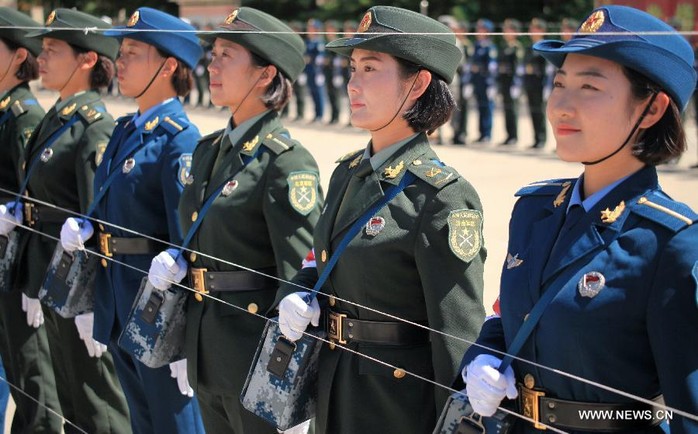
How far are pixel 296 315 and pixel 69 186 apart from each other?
2048 millimetres

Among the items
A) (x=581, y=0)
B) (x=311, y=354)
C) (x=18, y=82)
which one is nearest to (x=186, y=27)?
(x=18, y=82)

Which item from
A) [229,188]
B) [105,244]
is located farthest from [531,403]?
[105,244]

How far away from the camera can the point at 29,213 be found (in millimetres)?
4648

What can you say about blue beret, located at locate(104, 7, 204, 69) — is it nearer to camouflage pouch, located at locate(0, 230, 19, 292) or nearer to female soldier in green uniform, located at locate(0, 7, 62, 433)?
female soldier in green uniform, located at locate(0, 7, 62, 433)

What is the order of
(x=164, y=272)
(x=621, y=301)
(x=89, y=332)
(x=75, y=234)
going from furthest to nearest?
(x=89, y=332)
(x=75, y=234)
(x=164, y=272)
(x=621, y=301)

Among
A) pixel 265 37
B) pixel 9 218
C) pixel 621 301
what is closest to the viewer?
pixel 621 301

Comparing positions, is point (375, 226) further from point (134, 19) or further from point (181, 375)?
point (134, 19)

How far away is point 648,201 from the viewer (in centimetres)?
214

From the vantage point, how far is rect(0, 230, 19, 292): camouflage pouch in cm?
468

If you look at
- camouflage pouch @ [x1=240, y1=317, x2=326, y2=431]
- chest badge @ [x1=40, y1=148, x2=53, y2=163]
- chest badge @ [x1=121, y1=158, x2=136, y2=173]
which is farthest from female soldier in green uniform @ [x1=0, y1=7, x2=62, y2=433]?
camouflage pouch @ [x1=240, y1=317, x2=326, y2=431]

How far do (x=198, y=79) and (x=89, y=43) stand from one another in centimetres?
1670

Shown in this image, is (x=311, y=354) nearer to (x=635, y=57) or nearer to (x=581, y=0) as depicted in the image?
(x=635, y=57)

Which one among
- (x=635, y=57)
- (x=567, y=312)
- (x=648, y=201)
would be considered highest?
(x=635, y=57)

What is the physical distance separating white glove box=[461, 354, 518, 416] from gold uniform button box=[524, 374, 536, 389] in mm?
25
